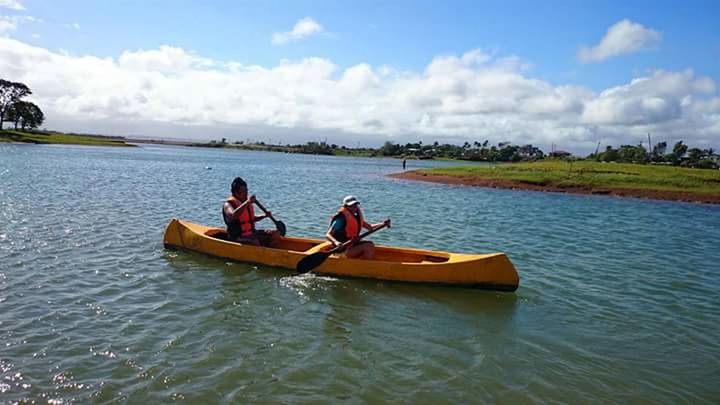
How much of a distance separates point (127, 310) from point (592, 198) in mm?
37164

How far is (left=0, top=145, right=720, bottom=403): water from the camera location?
7594 millimetres

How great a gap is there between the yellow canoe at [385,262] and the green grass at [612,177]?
118ft

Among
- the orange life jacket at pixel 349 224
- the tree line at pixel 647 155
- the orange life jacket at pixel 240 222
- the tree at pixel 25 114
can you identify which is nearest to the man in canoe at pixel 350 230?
the orange life jacket at pixel 349 224

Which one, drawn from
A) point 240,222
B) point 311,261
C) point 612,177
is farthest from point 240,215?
point 612,177

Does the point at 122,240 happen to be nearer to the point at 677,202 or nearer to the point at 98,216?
the point at 98,216

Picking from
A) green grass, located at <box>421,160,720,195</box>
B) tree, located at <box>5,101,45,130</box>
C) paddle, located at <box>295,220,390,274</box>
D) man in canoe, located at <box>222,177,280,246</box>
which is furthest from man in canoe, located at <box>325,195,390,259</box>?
tree, located at <box>5,101,45,130</box>

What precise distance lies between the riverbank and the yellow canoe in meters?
34.5

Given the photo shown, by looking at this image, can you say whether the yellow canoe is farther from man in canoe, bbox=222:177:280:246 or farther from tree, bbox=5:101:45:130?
tree, bbox=5:101:45:130

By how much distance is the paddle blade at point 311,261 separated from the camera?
42.3 ft

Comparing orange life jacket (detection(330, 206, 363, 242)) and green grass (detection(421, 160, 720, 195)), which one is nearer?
orange life jacket (detection(330, 206, 363, 242))

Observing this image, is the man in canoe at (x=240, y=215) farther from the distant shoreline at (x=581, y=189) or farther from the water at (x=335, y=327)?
the distant shoreline at (x=581, y=189)

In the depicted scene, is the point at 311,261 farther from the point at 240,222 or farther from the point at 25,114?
the point at 25,114

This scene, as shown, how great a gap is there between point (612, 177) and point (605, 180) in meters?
1.41

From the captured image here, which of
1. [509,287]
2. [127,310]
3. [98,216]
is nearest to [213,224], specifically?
[98,216]
